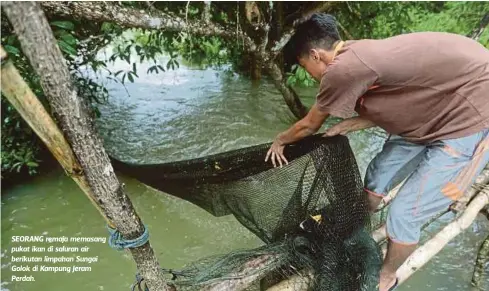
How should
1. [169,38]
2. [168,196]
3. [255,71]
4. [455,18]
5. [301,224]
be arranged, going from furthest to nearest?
[255,71]
[455,18]
[169,38]
[168,196]
[301,224]

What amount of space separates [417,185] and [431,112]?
0.32 metres

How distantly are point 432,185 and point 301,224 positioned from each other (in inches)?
24.9

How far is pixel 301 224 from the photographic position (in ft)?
6.75

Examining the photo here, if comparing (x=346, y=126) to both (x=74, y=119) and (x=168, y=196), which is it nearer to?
(x=74, y=119)

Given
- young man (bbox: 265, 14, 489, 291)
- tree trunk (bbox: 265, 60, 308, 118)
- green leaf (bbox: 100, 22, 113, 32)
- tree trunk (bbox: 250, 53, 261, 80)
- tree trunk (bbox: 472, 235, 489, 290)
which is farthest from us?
tree trunk (bbox: 250, 53, 261, 80)

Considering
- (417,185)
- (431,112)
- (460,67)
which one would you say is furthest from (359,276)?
(460,67)

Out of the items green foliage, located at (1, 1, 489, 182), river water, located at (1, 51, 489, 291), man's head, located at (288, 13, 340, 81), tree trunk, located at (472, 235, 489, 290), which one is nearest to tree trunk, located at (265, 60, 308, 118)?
green foliage, located at (1, 1, 489, 182)

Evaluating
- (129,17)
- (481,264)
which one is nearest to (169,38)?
(129,17)

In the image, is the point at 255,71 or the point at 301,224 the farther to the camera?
the point at 255,71

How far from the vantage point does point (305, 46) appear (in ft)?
5.82

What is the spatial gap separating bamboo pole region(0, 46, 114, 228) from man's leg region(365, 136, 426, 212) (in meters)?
1.47

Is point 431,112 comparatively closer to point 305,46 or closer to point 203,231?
point 305,46

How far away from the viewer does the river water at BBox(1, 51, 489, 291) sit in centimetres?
277

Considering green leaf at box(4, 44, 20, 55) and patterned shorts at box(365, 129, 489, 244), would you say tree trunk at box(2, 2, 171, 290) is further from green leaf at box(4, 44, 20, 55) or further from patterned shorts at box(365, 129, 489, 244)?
green leaf at box(4, 44, 20, 55)
